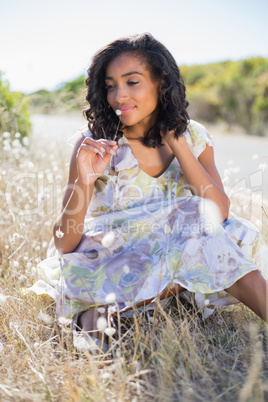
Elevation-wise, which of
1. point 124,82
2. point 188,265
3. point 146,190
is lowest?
point 188,265

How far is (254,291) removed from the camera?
194cm

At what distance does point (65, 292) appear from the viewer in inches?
85.9

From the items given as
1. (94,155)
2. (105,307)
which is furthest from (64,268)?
(94,155)

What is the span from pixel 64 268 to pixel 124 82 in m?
0.96

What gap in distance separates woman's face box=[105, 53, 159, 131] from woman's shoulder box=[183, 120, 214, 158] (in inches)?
11.4

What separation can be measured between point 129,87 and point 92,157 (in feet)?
1.43

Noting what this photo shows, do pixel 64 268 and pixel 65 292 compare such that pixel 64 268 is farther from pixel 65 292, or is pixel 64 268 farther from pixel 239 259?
pixel 239 259

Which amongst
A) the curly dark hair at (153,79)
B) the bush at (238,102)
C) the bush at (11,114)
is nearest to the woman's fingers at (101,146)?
the curly dark hair at (153,79)

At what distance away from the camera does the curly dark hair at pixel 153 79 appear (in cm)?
235

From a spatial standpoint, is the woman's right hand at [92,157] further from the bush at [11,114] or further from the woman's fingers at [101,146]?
the bush at [11,114]

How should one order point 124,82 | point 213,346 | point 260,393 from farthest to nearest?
point 124,82
point 213,346
point 260,393

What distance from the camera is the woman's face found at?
231 cm

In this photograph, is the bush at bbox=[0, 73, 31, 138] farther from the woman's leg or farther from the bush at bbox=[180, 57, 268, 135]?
the bush at bbox=[180, 57, 268, 135]

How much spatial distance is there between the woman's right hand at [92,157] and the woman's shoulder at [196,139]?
56 cm
